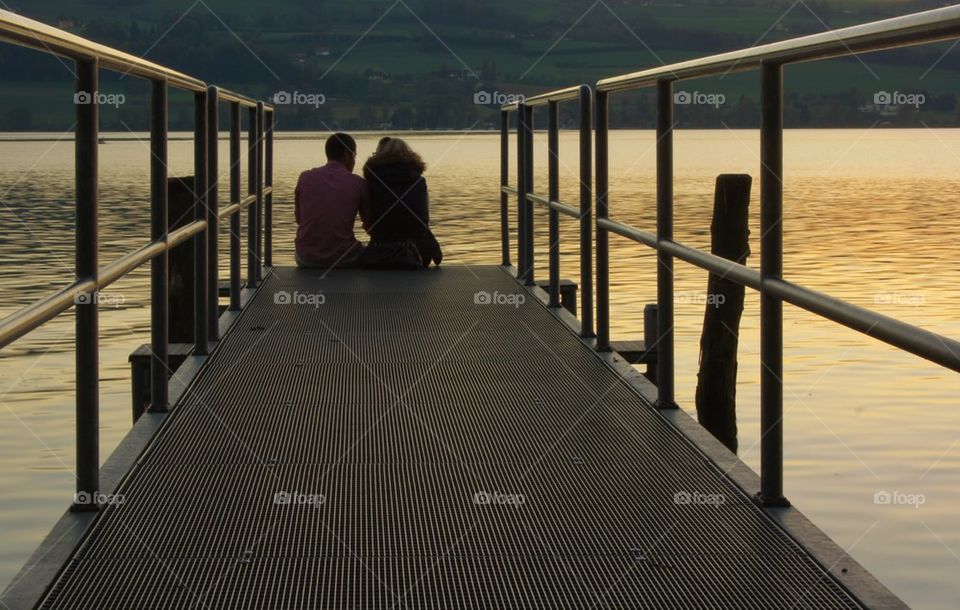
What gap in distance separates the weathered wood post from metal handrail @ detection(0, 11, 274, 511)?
3289 mm

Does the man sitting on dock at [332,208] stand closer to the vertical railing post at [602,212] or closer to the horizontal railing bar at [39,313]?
the vertical railing post at [602,212]

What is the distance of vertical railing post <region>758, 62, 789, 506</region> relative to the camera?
3.69 metres

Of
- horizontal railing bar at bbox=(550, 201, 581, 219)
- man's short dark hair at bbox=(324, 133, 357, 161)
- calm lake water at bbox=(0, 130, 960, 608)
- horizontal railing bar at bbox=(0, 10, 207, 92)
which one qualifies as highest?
man's short dark hair at bbox=(324, 133, 357, 161)

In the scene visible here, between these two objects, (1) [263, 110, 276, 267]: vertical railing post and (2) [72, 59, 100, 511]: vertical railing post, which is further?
(1) [263, 110, 276, 267]: vertical railing post

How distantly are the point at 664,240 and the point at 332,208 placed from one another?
506cm

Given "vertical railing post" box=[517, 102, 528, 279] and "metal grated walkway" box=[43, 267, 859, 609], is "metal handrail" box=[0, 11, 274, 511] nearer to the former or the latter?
"metal grated walkway" box=[43, 267, 859, 609]

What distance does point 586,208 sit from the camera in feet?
22.0

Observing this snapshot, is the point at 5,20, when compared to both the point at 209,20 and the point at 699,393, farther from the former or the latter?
the point at 209,20

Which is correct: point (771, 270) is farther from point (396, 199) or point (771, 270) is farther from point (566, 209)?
point (396, 199)

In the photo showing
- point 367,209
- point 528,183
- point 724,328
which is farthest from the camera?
point 367,209

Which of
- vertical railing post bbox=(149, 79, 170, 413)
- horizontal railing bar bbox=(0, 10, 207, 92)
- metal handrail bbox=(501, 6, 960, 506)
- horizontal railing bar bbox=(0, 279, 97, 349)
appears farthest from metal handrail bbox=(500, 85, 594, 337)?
horizontal railing bar bbox=(0, 279, 97, 349)

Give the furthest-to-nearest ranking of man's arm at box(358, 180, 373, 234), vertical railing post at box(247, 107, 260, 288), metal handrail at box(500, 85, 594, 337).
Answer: man's arm at box(358, 180, 373, 234) < vertical railing post at box(247, 107, 260, 288) < metal handrail at box(500, 85, 594, 337)

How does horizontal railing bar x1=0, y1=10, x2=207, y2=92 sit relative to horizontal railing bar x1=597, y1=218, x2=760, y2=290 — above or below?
→ above

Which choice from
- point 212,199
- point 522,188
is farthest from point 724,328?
point 212,199
